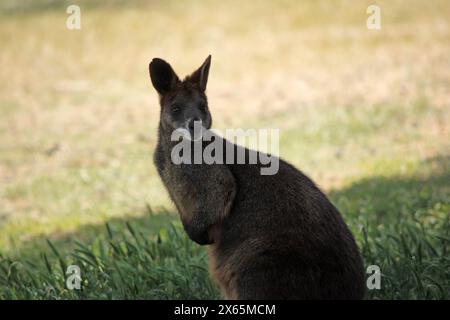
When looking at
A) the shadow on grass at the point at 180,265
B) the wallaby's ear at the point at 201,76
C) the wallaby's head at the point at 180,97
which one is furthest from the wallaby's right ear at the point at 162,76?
the shadow on grass at the point at 180,265

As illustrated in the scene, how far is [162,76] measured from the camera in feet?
15.7

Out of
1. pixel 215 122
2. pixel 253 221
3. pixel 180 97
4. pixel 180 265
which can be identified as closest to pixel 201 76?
pixel 180 97

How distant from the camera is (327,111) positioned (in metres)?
14.1

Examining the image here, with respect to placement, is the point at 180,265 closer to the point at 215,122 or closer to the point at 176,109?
the point at 176,109

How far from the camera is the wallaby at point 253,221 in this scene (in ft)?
14.2

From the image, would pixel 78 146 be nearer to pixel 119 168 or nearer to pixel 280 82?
pixel 119 168

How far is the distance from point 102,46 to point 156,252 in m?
13.3

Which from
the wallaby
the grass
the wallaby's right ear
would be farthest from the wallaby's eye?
the grass

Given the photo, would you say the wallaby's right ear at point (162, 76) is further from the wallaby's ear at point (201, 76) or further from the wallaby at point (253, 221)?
the wallaby's ear at point (201, 76)

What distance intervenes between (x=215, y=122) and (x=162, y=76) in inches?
373

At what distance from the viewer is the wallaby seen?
4.32 m

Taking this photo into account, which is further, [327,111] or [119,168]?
[327,111]

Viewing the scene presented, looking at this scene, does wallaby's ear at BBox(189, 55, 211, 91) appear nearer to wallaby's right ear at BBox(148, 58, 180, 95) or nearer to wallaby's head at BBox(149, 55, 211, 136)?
wallaby's head at BBox(149, 55, 211, 136)
